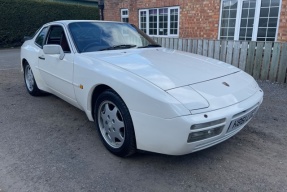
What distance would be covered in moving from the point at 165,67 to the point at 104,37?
131 centimetres

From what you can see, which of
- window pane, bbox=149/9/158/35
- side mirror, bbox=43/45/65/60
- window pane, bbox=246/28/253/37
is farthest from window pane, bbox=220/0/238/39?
side mirror, bbox=43/45/65/60

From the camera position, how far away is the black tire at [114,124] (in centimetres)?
242

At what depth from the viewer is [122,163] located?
8.61 ft

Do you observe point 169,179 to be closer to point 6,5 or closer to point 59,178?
point 59,178

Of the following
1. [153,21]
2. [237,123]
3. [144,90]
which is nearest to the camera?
[144,90]

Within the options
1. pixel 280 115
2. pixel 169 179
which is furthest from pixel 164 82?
pixel 280 115

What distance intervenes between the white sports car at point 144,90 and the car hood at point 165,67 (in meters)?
0.01

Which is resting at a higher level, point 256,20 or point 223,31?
point 256,20

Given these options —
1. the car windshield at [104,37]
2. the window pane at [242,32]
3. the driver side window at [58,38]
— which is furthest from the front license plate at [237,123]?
the window pane at [242,32]

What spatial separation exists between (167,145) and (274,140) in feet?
5.95

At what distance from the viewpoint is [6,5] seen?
14.6 metres

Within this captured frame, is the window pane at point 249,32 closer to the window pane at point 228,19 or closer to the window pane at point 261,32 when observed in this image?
the window pane at point 261,32

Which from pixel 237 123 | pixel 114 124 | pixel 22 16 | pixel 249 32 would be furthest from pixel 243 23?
pixel 22 16

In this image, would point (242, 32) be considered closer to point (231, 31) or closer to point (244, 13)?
point (231, 31)
